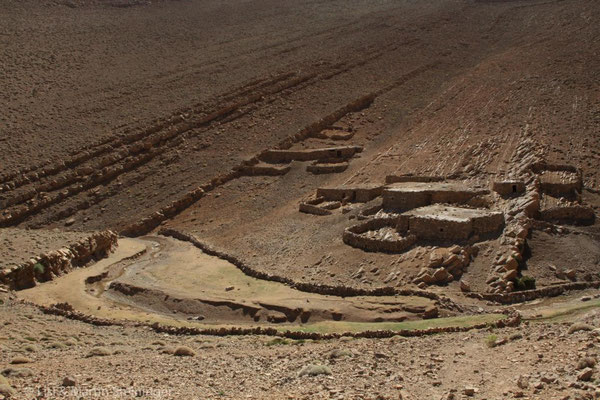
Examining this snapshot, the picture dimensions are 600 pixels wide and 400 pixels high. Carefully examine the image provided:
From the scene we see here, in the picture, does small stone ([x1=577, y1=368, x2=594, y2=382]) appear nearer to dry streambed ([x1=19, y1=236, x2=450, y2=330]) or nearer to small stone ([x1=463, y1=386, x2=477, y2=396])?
small stone ([x1=463, y1=386, x2=477, y2=396])

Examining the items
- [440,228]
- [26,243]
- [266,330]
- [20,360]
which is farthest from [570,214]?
[20,360]

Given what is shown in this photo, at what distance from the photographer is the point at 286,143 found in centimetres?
4175

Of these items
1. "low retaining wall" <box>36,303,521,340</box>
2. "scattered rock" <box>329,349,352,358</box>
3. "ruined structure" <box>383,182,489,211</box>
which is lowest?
"low retaining wall" <box>36,303,521,340</box>

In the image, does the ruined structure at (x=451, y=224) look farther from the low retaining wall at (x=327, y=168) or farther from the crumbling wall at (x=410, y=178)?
the low retaining wall at (x=327, y=168)

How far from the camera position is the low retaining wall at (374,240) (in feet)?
79.6

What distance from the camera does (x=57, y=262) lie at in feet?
86.9

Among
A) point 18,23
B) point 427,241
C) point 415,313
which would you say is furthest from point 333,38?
point 415,313

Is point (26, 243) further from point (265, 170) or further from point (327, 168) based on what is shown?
point (327, 168)

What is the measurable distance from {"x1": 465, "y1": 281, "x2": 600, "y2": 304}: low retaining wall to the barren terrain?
0.22 ft

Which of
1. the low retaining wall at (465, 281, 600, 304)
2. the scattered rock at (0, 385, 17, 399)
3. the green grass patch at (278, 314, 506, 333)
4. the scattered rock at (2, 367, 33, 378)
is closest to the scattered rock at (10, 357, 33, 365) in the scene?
the scattered rock at (2, 367, 33, 378)

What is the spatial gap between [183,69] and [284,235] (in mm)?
25720

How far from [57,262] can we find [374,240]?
34.1 feet

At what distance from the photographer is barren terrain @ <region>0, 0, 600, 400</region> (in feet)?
45.6

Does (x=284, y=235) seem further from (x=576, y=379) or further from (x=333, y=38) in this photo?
(x=333, y=38)
